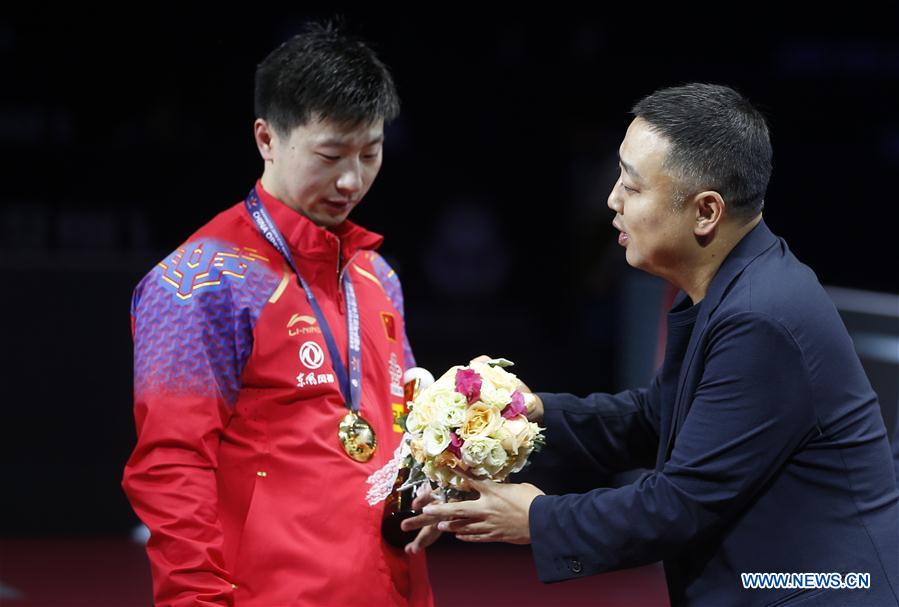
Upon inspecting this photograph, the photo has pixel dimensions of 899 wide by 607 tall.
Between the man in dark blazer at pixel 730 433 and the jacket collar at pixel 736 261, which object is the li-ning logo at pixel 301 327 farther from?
the jacket collar at pixel 736 261

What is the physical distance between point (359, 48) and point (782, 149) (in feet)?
16.8

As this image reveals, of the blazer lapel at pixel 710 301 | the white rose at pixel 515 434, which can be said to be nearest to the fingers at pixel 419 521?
the white rose at pixel 515 434

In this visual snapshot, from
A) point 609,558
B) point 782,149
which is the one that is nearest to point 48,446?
point 609,558

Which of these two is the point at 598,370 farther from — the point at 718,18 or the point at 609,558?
the point at 609,558

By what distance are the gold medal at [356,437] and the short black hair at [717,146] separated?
34.6 inches

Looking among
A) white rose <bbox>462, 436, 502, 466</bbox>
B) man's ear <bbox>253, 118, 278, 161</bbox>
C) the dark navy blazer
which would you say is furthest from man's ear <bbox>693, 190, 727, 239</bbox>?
man's ear <bbox>253, 118, 278, 161</bbox>

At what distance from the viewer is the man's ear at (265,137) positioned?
273cm

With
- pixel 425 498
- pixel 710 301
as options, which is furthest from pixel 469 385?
pixel 710 301

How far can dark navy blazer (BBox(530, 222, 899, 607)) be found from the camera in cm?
225

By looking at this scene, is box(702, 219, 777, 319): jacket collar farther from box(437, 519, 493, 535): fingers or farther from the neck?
box(437, 519, 493, 535): fingers

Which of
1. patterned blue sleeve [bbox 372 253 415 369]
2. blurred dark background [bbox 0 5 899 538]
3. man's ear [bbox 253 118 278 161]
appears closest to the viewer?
man's ear [bbox 253 118 278 161]

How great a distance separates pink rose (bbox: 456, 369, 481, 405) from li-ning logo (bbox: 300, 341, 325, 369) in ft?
1.07

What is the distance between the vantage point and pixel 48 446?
210 inches

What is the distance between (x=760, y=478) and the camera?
2277mm
